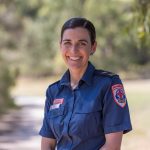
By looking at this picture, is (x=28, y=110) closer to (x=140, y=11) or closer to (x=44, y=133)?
(x=140, y=11)

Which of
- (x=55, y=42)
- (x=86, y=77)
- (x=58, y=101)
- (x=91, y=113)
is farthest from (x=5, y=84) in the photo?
(x=55, y=42)

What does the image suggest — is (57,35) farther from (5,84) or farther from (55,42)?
(5,84)

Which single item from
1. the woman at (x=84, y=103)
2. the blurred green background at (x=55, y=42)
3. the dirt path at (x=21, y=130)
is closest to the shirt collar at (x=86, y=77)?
the woman at (x=84, y=103)

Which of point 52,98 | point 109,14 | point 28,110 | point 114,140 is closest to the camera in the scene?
point 114,140

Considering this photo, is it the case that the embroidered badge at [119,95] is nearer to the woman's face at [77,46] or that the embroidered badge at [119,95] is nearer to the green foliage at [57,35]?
the woman's face at [77,46]

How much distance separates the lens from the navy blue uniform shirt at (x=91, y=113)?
3.26m

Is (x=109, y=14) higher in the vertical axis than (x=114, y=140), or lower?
higher

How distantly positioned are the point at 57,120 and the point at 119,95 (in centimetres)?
40

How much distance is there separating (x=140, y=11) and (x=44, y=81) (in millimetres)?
41202

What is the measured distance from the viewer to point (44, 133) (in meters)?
3.59

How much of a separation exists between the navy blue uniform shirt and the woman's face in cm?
8

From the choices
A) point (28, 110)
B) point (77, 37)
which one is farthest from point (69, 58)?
point (28, 110)

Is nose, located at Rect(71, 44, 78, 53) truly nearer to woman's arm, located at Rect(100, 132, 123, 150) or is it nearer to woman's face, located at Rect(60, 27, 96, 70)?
woman's face, located at Rect(60, 27, 96, 70)

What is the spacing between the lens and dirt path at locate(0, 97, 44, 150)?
533 inches
